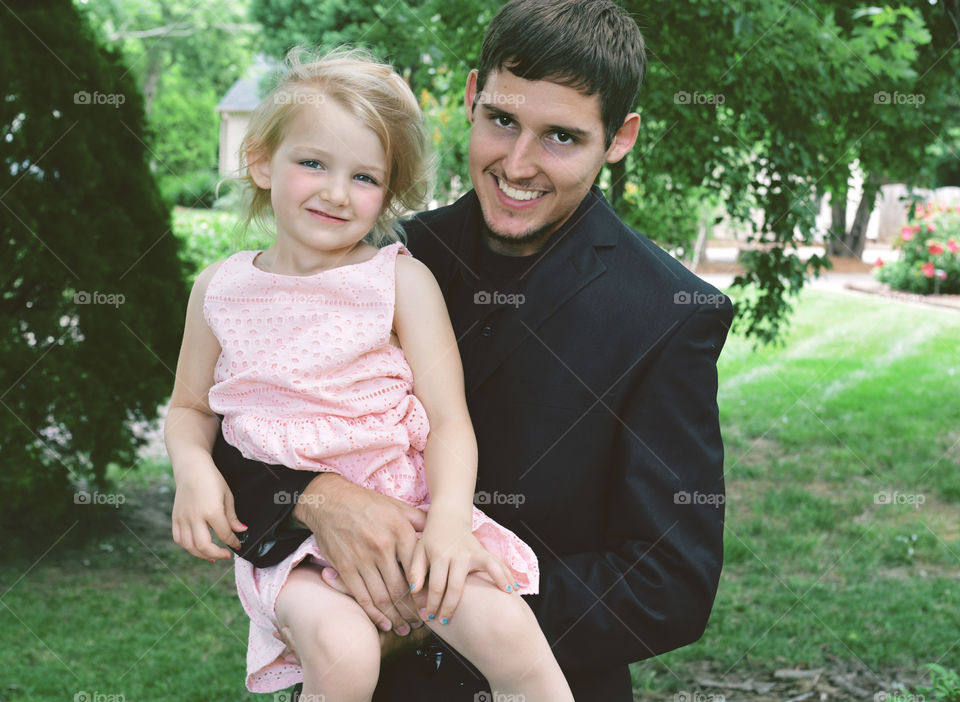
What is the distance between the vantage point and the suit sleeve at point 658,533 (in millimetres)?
1995

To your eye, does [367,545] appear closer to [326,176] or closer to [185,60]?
[326,176]

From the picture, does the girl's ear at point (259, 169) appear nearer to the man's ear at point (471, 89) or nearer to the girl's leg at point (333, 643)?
the man's ear at point (471, 89)

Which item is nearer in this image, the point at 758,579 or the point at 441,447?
the point at 441,447

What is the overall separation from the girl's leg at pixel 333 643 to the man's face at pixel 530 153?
85 cm

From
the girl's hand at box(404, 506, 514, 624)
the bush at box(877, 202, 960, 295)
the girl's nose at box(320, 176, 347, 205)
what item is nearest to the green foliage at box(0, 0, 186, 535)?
the girl's nose at box(320, 176, 347, 205)

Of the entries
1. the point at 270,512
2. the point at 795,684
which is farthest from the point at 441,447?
the point at 795,684

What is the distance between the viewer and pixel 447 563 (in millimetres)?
1914

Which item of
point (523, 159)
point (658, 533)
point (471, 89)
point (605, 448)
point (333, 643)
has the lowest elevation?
point (333, 643)

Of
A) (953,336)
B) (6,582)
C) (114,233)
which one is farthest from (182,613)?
(953,336)

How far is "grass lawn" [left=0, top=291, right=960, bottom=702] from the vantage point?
4898mm

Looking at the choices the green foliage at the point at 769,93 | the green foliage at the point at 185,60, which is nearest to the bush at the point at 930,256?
the green foliage at the point at 769,93

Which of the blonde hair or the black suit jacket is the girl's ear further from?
the black suit jacket

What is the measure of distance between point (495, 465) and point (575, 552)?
0.81 ft

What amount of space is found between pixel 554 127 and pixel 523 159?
0.32 ft
